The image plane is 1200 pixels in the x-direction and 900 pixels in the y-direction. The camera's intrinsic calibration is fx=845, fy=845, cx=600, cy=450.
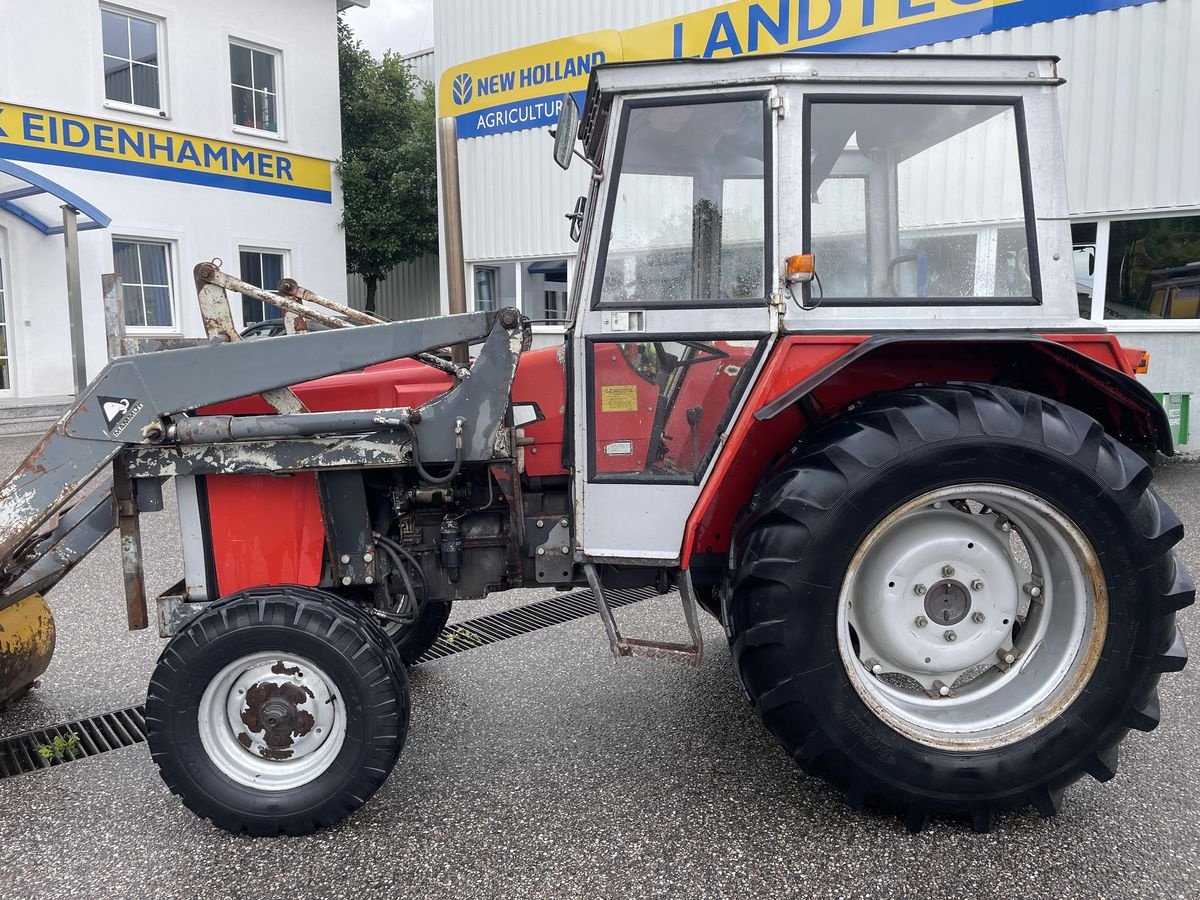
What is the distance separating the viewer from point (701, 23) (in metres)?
9.14

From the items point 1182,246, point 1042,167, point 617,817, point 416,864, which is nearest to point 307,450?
point 416,864

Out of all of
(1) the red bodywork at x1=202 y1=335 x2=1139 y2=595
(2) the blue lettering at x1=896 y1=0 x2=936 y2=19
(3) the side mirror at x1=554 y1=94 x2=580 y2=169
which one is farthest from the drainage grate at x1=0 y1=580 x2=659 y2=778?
(2) the blue lettering at x1=896 y1=0 x2=936 y2=19

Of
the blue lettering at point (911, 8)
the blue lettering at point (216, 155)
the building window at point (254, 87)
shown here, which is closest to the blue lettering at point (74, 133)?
the blue lettering at point (216, 155)

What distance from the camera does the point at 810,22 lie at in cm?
833

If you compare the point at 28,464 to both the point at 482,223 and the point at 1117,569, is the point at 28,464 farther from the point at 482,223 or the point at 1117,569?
the point at 482,223

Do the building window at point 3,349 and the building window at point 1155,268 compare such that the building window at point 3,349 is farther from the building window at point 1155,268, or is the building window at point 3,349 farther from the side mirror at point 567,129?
the building window at point 1155,268

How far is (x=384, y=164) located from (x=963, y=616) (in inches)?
608

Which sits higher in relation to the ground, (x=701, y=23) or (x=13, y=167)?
(x=701, y=23)

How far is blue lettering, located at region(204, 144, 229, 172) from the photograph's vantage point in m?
12.7

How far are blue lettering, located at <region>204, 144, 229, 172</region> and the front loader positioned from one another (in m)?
11.8

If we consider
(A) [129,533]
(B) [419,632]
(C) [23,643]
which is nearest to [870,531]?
(B) [419,632]

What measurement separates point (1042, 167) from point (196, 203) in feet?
42.3

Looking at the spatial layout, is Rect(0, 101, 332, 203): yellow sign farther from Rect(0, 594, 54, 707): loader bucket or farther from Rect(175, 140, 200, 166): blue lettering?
Rect(0, 594, 54, 707): loader bucket

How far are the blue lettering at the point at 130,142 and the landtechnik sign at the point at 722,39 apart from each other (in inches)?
167
